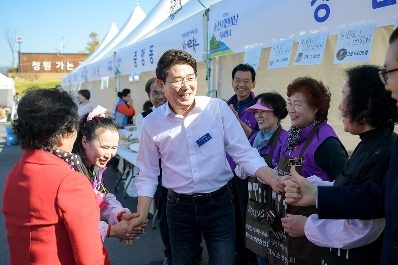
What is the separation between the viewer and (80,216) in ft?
4.41

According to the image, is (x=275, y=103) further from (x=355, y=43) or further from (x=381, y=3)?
(x=381, y=3)

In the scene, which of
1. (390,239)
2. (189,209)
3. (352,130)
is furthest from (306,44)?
(390,239)

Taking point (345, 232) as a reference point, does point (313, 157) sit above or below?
above

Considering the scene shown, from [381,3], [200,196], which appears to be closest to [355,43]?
[381,3]

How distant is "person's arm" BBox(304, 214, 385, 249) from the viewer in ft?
5.01

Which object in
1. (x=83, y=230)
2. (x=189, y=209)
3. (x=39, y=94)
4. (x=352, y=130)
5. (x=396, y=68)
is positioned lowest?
(x=189, y=209)

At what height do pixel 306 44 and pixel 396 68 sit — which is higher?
pixel 306 44

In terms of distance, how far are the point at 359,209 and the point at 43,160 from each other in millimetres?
1295

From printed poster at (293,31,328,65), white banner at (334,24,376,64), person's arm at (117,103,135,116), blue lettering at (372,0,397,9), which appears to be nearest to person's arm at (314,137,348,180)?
white banner at (334,24,376,64)

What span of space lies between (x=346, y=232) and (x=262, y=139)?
4.62 feet

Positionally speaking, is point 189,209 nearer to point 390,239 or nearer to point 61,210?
point 61,210

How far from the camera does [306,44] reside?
271 centimetres

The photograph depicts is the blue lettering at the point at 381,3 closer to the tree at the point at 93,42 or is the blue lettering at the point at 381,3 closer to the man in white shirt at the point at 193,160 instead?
the man in white shirt at the point at 193,160

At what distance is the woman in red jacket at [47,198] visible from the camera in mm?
1331
